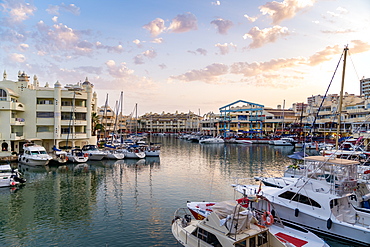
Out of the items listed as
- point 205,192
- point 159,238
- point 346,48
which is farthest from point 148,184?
point 346,48

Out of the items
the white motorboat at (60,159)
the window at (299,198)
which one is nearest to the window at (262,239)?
the window at (299,198)

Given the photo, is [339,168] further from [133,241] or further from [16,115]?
[16,115]

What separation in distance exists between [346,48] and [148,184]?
27454 millimetres

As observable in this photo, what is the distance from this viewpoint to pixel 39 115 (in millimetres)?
48812

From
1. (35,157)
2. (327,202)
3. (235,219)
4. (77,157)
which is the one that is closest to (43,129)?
(77,157)

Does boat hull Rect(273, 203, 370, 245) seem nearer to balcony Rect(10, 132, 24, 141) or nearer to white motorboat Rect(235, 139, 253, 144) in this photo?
balcony Rect(10, 132, 24, 141)

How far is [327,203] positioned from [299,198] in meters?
1.74

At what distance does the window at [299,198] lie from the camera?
16969 millimetres

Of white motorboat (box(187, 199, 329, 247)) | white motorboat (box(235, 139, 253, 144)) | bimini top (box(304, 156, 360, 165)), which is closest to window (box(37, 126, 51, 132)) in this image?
white motorboat (box(187, 199, 329, 247))

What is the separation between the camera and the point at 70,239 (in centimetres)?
1628

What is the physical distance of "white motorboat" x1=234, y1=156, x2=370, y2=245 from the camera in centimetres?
1568

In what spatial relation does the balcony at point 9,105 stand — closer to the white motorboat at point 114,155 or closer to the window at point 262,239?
the white motorboat at point 114,155

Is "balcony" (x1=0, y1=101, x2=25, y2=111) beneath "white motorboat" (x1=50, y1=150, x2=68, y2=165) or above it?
above

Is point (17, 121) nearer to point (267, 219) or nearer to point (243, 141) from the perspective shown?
point (267, 219)
